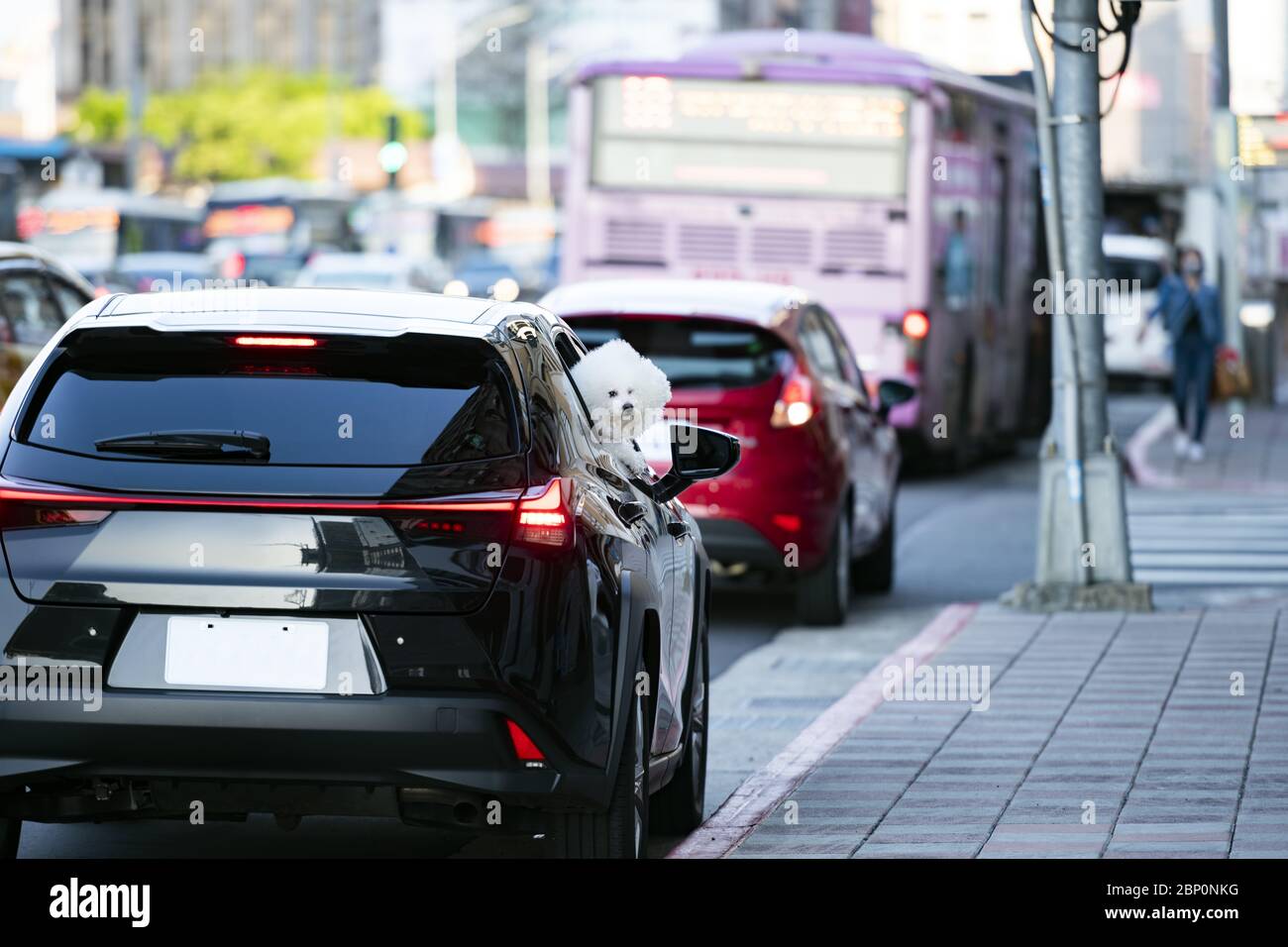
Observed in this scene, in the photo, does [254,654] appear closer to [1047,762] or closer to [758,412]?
[1047,762]

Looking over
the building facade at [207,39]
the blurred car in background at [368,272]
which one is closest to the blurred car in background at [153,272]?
the blurred car in background at [368,272]

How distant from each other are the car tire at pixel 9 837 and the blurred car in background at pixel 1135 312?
32.2 metres

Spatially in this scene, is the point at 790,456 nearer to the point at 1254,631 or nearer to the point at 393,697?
the point at 1254,631

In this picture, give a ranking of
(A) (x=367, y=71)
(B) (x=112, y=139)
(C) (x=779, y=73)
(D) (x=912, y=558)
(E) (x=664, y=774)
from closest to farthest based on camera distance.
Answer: (E) (x=664, y=774) < (D) (x=912, y=558) < (C) (x=779, y=73) < (B) (x=112, y=139) < (A) (x=367, y=71)

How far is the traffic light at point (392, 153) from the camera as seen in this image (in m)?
35.3

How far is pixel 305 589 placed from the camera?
567cm

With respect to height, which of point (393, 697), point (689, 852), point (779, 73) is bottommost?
point (689, 852)

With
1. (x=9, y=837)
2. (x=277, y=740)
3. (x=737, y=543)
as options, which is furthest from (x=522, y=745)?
(x=737, y=543)

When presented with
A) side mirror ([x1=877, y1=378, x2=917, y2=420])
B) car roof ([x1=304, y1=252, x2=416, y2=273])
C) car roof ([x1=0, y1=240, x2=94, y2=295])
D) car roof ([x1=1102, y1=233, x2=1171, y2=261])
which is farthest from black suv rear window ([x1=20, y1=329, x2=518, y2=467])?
car roof ([x1=304, y1=252, x2=416, y2=273])

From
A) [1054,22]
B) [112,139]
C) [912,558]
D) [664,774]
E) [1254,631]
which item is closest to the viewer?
[664,774]

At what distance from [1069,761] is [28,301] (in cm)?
829

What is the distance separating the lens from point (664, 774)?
6.92m

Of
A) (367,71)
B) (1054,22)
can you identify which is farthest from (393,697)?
(367,71)

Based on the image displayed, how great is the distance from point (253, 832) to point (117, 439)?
1.83 metres
